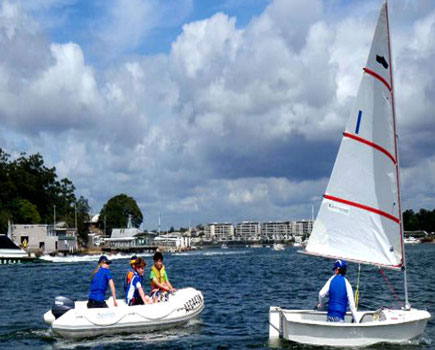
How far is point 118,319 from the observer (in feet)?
65.0

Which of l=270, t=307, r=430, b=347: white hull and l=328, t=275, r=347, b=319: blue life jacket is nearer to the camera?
l=270, t=307, r=430, b=347: white hull

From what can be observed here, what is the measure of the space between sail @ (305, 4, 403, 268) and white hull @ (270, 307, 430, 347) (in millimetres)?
1604

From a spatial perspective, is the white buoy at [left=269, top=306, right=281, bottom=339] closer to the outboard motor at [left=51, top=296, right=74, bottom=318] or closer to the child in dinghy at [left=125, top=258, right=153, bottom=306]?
the child in dinghy at [left=125, top=258, right=153, bottom=306]

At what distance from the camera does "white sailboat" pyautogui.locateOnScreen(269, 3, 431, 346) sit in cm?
1750

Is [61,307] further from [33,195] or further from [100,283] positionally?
[33,195]

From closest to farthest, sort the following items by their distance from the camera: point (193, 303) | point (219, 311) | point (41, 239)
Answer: point (193, 303)
point (219, 311)
point (41, 239)

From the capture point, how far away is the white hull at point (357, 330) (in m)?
16.6

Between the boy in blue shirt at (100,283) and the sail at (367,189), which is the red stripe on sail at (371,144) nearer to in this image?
the sail at (367,189)

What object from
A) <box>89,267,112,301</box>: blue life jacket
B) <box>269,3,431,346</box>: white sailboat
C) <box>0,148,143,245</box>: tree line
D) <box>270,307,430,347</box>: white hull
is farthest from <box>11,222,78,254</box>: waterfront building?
<box>270,307,430,347</box>: white hull

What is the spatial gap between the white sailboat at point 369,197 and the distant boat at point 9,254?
77.1m

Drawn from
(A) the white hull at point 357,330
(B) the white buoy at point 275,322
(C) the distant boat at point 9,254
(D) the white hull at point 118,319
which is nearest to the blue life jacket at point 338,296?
(A) the white hull at point 357,330

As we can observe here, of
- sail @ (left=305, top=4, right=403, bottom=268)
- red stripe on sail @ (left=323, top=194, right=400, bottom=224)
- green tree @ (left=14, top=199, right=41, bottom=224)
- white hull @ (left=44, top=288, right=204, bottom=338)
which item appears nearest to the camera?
sail @ (left=305, top=4, right=403, bottom=268)

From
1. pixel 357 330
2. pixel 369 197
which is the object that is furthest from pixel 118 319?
pixel 369 197

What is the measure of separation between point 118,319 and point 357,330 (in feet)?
25.1
